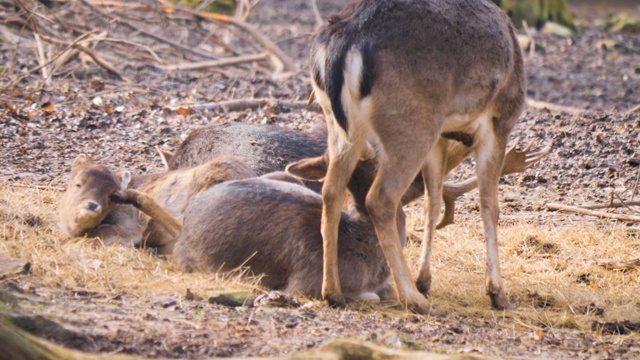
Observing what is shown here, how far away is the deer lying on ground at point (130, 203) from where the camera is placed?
24.9ft

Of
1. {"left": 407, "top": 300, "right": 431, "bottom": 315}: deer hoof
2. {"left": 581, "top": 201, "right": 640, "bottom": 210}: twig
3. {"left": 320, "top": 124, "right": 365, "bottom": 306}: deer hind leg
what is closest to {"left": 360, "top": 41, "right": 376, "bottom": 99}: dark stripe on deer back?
{"left": 320, "top": 124, "right": 365, "bottom": 306}: deer hind leg

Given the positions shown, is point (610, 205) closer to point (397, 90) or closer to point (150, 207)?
point (397, 90)

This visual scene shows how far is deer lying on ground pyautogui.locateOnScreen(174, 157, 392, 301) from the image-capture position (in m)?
6.82

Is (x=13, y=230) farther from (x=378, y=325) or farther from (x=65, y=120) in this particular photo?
(x=65, y=120)

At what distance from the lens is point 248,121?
11906 millimetres

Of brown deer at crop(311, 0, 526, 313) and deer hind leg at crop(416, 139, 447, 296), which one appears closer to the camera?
brown deer at crop(311, 0, 526, 313)

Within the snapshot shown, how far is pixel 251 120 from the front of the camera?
12.0 m

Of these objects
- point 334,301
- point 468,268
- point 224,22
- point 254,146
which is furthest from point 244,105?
point 334,301

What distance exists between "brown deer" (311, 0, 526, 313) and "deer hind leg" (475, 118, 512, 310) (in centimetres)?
1

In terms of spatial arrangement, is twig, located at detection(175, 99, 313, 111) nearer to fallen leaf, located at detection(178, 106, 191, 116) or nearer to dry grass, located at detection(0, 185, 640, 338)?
fallen leaf, located at detection(178, 106, 191, 116)

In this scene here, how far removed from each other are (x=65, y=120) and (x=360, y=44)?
19.6 ft

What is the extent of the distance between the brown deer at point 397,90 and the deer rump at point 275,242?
0.93 ft

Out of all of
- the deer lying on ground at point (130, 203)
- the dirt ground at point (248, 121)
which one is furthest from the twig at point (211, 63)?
the deer lying on ground at point (130, 203)

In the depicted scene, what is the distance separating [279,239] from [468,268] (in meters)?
1.85
